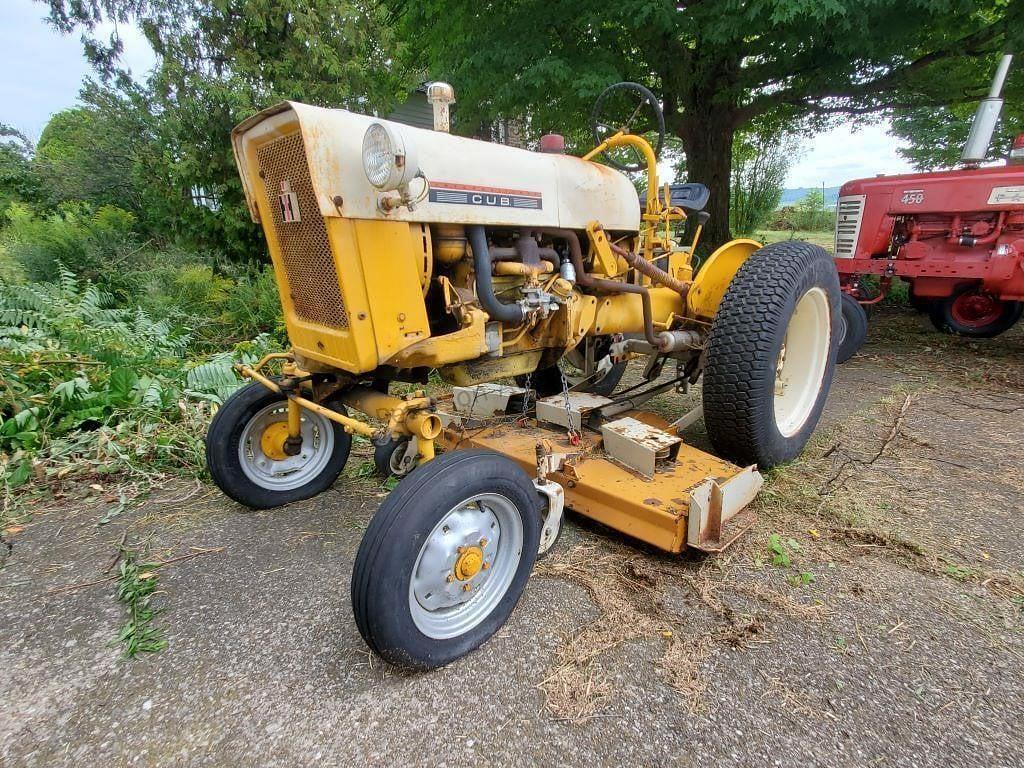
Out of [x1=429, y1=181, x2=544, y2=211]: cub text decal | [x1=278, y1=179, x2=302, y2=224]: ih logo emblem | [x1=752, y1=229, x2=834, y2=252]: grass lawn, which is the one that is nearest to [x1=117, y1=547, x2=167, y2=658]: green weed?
[x1=278, y1=179, x2=302, y2=224]: ih logo emblem

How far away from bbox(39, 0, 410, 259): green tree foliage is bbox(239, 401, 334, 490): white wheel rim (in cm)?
446

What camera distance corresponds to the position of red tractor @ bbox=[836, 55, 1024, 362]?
4.68m

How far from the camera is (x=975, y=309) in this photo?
5773 millimetres

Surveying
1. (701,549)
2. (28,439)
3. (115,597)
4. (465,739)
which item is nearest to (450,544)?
(465,739)

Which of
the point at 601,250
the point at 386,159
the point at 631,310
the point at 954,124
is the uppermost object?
the point at 954,124

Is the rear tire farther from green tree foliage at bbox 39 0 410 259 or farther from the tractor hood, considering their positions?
green tree foliage at bbox 39 0 410 259

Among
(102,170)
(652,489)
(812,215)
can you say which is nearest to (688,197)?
(652,489)

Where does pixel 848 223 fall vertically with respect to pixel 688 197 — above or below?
below

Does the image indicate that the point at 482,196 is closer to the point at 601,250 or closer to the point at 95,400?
the point at 601,250

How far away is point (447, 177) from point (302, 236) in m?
0.53

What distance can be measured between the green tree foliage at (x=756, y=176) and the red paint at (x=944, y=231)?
734 centimetres

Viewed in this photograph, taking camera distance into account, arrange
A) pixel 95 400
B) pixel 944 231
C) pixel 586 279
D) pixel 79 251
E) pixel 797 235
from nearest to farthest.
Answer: pixel 586 279 → pixel 95 400 → pixel 944 231 → pixel 79 251 → pixel 797 235

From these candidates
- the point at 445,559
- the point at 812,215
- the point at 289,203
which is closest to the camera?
the point at 445,559

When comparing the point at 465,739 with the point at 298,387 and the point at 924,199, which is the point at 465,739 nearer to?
the point at 298,387
